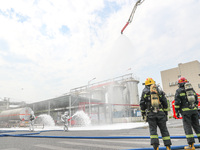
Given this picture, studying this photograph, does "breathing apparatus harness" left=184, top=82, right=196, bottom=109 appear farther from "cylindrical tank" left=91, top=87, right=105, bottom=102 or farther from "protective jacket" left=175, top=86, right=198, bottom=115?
"cylindrical tank" left=91, top=87, right=105, bottom=102

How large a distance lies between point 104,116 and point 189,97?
21.7 meters

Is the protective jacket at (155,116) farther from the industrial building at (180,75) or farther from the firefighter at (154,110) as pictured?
the industrial building at (180,75)

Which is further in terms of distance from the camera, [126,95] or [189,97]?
[126,95]

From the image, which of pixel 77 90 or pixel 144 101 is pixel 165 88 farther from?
pixel 144 101

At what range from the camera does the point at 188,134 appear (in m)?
4.12

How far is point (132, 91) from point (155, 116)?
32.6m

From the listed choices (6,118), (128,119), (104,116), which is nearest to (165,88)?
(128,119)

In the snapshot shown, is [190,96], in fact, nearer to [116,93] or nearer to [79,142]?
[79,142]

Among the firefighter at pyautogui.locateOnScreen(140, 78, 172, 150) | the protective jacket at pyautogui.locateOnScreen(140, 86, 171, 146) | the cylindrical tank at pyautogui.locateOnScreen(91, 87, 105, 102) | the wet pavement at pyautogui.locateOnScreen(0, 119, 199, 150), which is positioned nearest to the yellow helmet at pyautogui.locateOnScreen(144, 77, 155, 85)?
the firefighter at pyautogui.locateOnScreen(140, 78, 172, 150)

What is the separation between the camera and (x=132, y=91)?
117 ft

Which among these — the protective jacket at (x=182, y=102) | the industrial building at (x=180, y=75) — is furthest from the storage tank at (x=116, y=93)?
the protective jacket at (x=182, y=102)

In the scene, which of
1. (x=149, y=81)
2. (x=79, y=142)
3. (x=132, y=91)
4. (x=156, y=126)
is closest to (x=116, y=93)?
(x=132, y=91)

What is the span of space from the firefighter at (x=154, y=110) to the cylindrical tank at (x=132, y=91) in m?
32.0

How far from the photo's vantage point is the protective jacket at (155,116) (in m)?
3.69
